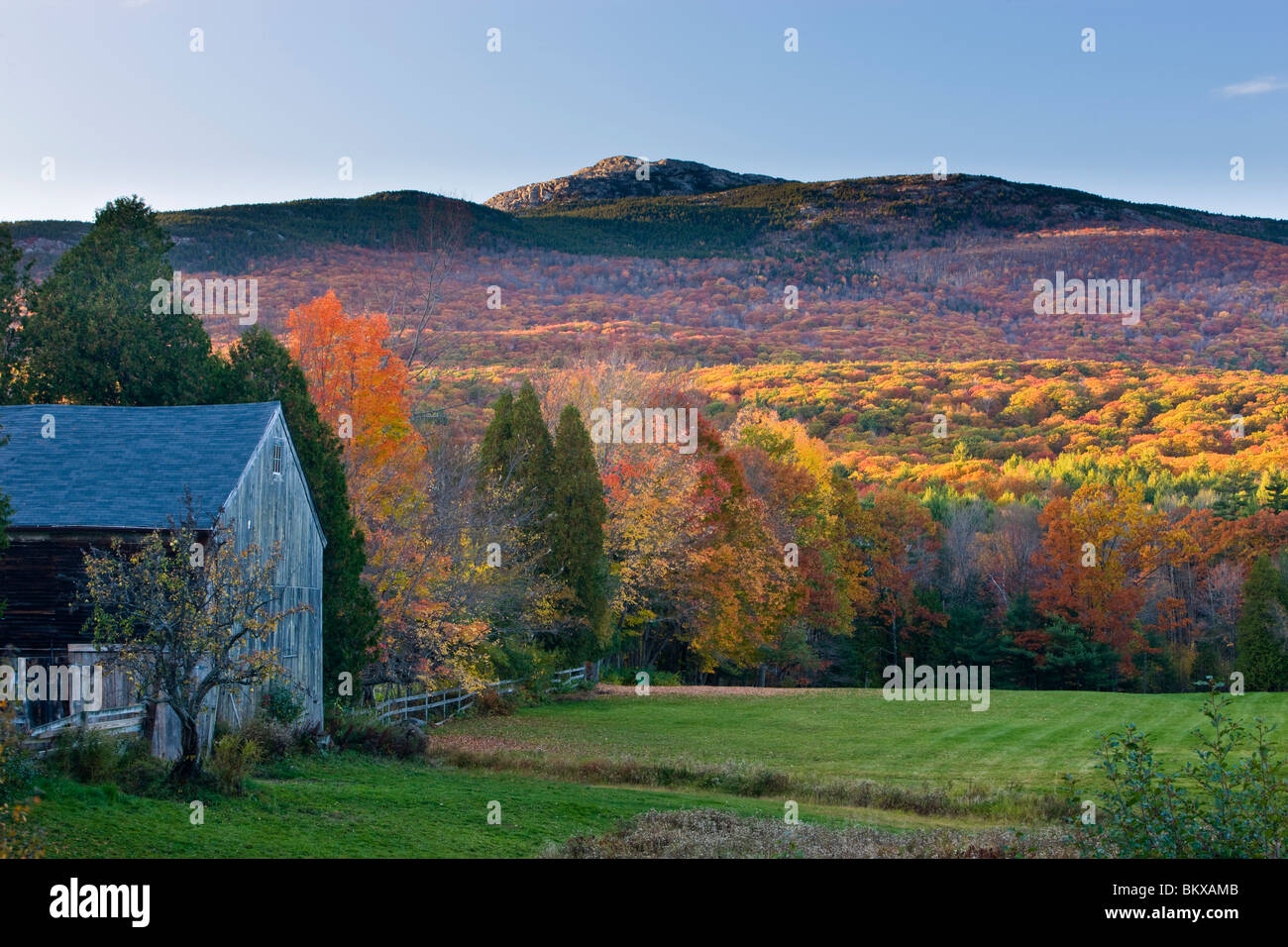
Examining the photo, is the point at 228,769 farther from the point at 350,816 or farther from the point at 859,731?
the point at 859,731

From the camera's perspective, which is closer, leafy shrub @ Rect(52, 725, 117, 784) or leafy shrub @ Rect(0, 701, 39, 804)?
leafy shrub @ Rect(0, 701, 39, 804)

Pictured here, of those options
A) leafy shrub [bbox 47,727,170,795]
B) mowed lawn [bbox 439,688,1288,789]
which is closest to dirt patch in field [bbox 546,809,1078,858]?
leafy shrub [bbox 47,727,170,795]

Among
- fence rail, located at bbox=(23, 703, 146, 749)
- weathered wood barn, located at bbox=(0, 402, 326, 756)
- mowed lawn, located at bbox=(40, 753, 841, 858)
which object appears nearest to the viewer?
mowed lawn, located at bbox=(40, 753, 841, 858)

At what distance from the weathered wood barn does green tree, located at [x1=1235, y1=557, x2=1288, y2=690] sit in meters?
53.8

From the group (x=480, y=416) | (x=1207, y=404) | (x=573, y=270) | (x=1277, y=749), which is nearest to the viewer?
(x=1277, y=749)

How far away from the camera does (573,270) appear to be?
148 meters

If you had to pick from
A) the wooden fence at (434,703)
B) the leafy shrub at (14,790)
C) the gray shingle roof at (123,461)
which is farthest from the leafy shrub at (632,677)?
the leafy shrub at (14,790)

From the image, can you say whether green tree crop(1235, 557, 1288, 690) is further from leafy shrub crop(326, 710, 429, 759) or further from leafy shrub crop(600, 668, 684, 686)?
leafy shrub crop(326, 710, 429, 759)

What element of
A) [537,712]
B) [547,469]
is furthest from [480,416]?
[537,712]

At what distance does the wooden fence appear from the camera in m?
30.7

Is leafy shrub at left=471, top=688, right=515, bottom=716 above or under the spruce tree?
under

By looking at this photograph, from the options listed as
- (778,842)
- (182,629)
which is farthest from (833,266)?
(182,629)
